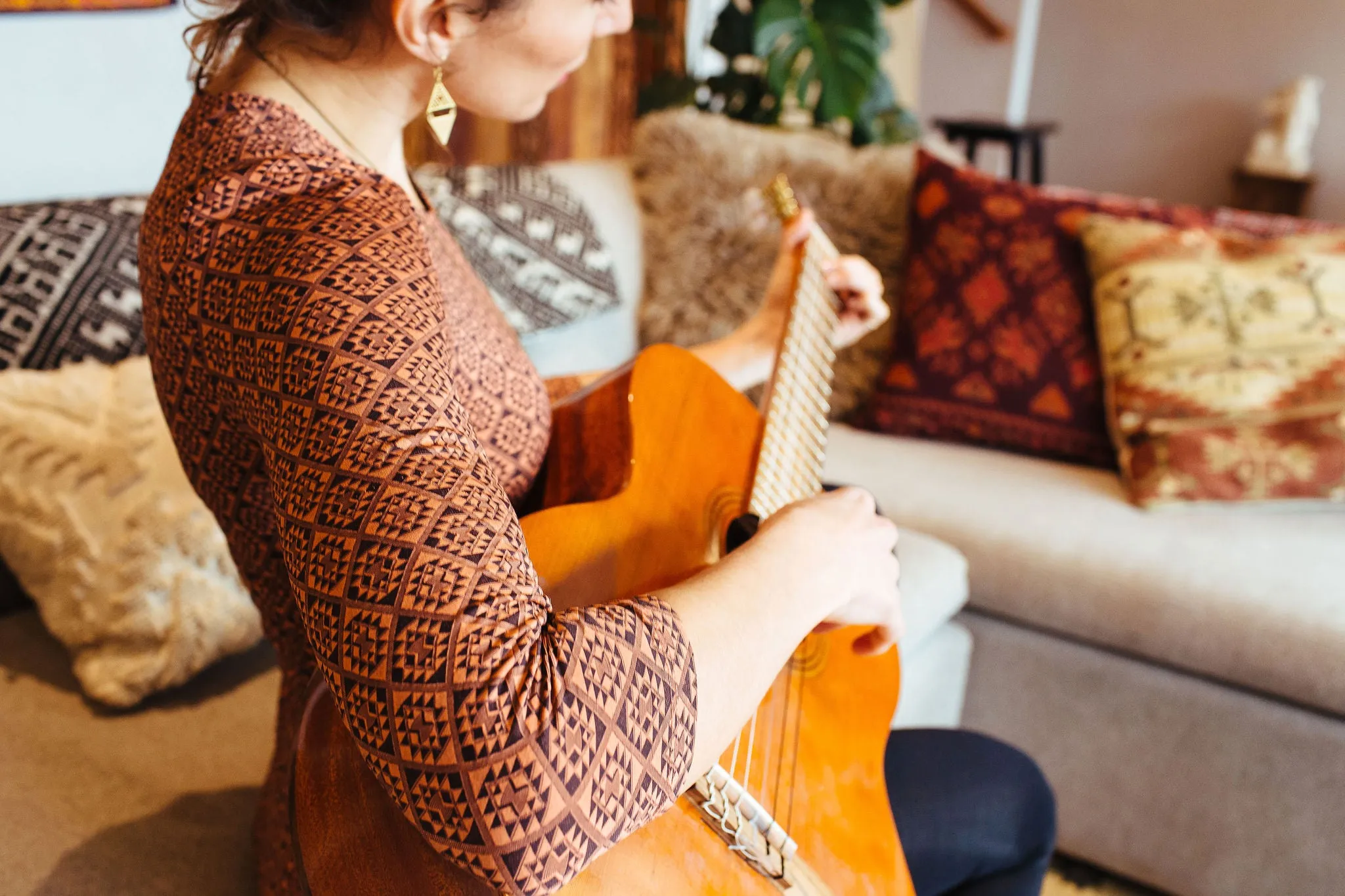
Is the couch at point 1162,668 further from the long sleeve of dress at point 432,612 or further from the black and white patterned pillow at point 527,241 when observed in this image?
the long sleeve of dress at point 432,612

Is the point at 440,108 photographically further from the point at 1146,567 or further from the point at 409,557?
the point at 1146,567

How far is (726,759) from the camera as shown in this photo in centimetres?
69

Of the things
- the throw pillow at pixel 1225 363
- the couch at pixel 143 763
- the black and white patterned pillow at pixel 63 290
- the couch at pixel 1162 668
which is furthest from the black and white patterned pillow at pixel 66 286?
the throw pillow at pixel 1225 363

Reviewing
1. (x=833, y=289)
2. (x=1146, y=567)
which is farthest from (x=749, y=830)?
(x=1146, y=567)

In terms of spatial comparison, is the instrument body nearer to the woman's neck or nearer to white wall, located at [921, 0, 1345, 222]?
the woman's neck

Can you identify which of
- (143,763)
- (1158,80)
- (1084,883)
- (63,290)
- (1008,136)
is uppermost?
(1158,80)

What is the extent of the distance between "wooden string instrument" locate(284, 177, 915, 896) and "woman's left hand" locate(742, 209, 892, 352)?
0.21 metres

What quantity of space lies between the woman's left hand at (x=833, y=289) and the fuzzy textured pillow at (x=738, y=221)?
825mm

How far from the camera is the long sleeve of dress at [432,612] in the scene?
18.5 inches

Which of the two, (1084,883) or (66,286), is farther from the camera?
(1084,883)

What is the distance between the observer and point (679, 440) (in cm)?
82

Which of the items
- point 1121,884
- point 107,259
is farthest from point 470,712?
point 1121,884

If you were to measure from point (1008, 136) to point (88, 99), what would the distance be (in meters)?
3.76

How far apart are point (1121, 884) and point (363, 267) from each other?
5.03 ft
